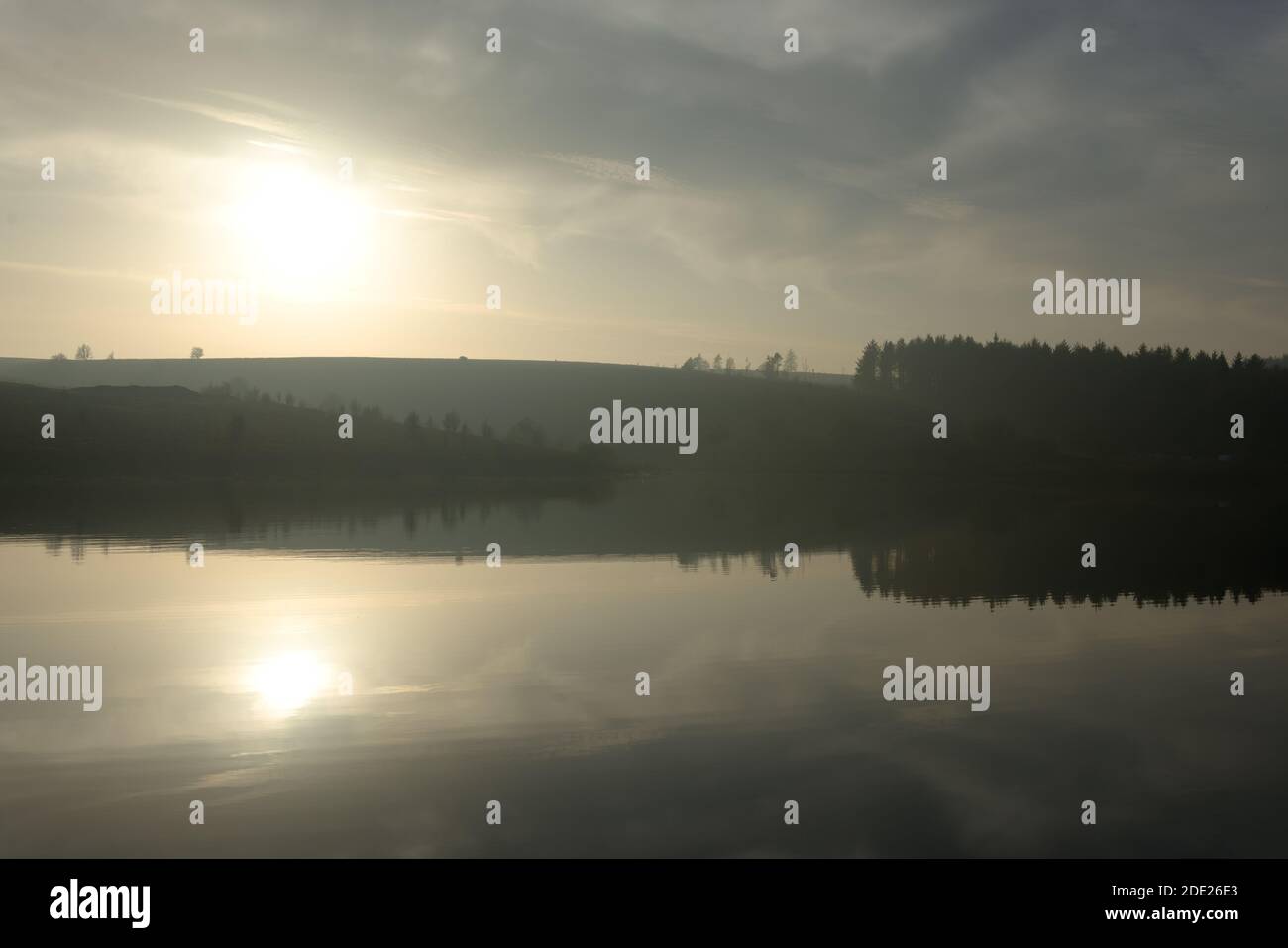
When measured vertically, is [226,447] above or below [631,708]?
above

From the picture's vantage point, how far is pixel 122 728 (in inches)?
762

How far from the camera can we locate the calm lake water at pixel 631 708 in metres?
14.7

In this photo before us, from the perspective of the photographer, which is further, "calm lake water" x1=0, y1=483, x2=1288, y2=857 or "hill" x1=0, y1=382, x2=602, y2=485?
"hill" x1=0, y1=382, x2=602, y2=485

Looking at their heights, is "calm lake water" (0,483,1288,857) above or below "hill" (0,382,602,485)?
below

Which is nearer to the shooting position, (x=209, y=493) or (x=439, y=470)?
(x=209, y=493)

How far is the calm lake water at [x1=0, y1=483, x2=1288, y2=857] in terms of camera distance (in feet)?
48.3

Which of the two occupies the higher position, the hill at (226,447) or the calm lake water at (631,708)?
the hill at (226,447)

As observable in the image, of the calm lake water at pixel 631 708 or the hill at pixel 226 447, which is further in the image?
the hill at pixel 226 447

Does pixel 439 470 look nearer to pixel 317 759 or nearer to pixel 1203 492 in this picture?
pixel 1203 492

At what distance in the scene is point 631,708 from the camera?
2081 centimetres

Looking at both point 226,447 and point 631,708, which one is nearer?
point 631,708

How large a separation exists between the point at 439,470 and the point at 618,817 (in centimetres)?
12224
